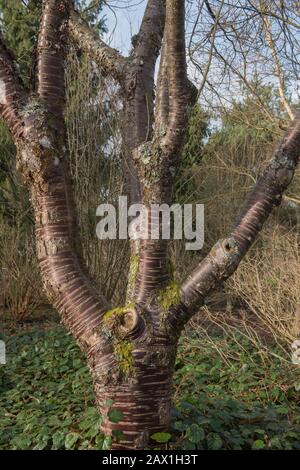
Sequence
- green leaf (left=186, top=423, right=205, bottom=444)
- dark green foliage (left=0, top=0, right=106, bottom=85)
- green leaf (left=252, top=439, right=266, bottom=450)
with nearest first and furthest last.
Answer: green leaf (left=186, top=423, right=205, bottom=444)
green leaf (left=252, top=439, right=266, bottom=450)
dark green foliage (left=0, top=0, right=106, bottom=85)

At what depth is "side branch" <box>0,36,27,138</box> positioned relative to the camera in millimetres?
2402

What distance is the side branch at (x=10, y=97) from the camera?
240 centimetres

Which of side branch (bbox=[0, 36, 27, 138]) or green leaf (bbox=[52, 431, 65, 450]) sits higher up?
side branch (bbox=[0, 36, 27, 138])

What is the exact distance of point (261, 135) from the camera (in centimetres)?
921

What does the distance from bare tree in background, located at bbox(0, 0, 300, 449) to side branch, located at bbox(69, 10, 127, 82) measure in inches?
55.8

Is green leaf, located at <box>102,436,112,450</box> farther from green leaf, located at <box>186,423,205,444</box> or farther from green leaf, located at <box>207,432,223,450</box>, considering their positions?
green leaf, located at <box>207,432,223,450</box>

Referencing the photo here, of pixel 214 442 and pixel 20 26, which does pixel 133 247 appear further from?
pixel 20 26

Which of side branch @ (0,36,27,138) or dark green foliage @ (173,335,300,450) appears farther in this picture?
dark green foliage @ (173,335,300,450)

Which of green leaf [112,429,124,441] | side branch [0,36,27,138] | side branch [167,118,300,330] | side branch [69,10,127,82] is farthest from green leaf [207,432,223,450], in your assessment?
side branch [69,10,127,82]

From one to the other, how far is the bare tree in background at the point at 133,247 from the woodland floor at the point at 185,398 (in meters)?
0.27

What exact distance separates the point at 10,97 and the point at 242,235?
1.33 meters

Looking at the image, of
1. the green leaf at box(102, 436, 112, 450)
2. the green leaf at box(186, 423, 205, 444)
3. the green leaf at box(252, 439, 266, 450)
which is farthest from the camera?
the green leaf at box(252, 439, 266, 450)

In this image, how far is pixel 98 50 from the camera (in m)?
4.21
